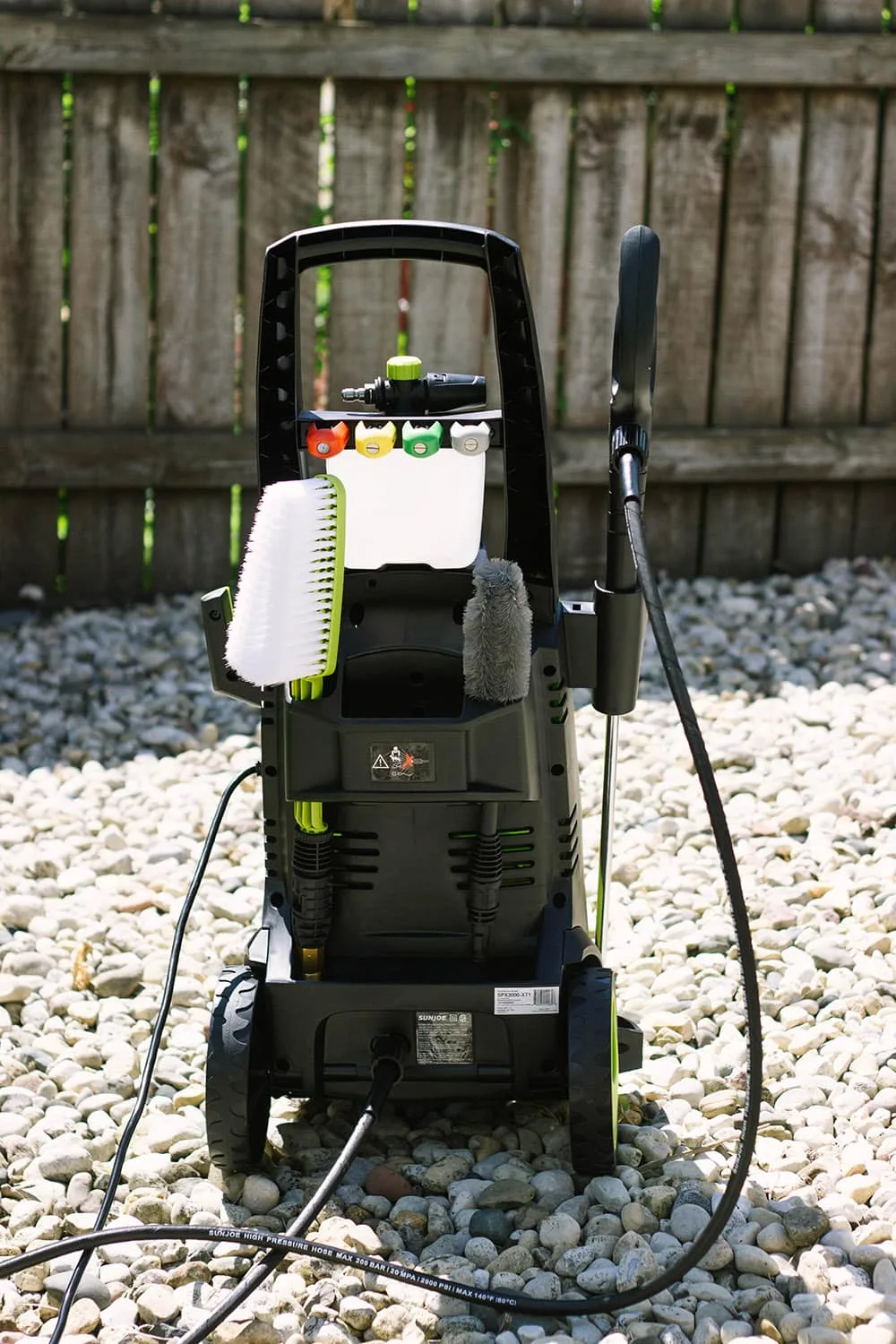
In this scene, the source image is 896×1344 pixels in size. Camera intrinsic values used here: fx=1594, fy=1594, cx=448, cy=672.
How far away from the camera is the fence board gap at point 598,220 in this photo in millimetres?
4590

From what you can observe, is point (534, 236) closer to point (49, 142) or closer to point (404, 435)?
point (49, 142)

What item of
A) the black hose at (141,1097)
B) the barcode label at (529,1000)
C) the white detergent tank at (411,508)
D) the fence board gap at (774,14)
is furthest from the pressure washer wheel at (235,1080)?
the fence board gap at (774,14)

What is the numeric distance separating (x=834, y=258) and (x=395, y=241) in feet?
10.2

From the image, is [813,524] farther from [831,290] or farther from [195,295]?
[195,295]

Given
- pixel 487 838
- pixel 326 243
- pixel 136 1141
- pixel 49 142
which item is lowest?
pixel 136 1141

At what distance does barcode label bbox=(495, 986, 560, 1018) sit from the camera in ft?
6.75

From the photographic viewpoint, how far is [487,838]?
80.2 inches

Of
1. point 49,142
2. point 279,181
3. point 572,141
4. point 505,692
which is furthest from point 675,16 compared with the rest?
point 505,692

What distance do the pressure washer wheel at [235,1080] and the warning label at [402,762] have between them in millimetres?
363

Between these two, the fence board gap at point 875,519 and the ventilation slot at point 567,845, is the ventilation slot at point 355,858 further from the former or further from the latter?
the fence board gap at point 875,519

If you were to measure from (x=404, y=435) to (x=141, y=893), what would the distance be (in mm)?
1369

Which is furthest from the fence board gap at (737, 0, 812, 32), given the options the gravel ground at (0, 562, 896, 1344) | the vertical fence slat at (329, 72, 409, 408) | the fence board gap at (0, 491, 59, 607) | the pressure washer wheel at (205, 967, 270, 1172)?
the pressure washer wheel at (205, 967, 270, 1172)

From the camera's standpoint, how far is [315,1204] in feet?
6.13

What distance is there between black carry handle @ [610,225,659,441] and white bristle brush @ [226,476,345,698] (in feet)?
1.21
